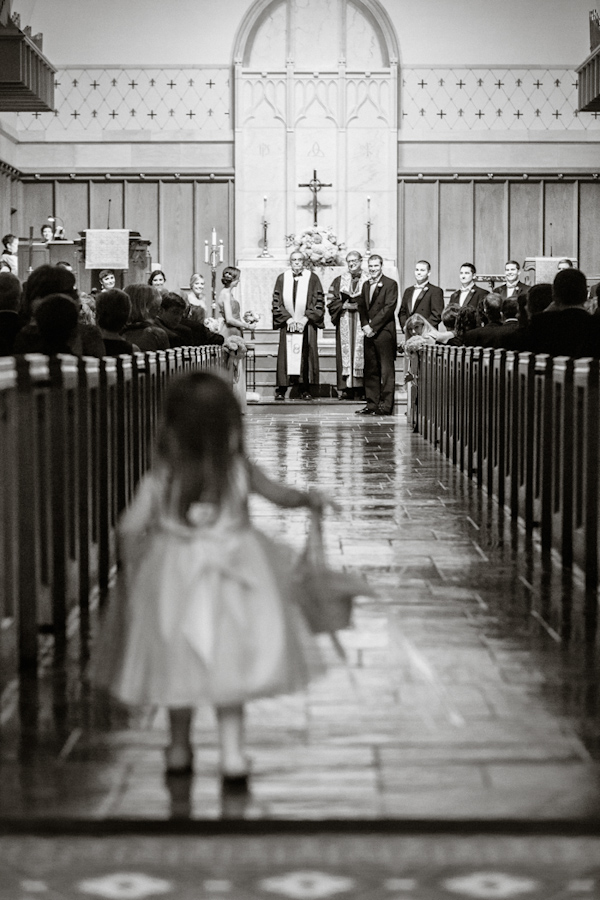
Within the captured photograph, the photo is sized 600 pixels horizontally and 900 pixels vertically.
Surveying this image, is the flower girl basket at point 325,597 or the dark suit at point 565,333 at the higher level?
the dark suit at point 565,333

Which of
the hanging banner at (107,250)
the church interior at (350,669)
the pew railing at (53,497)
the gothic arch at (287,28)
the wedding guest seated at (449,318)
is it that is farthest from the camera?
the gothic arch at (287,28)

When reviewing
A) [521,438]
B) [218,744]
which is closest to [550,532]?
[521,438]

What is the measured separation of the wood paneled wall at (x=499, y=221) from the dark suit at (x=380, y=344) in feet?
17.7

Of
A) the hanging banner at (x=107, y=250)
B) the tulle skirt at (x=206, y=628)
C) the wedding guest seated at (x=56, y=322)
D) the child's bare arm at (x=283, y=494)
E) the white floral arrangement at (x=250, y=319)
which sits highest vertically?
the hanging banner at (x=107, y=250)

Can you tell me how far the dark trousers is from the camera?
55.5ft

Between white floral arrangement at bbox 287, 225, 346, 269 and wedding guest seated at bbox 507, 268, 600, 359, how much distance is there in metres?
11.0

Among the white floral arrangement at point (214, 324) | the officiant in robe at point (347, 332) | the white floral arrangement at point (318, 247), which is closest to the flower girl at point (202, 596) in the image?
the white floral arrangement at point (214, 324)

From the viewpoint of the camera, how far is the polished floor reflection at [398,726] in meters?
3.04

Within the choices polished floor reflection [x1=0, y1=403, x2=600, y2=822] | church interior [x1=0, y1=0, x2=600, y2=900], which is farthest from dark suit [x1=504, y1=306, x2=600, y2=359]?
polished floor reflection [x1=0, y1=403, x2=600, y2=822]

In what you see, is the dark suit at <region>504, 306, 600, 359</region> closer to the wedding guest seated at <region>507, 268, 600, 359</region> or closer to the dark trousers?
the wedding guest seated at <region>507, 268, 600, 359</region>

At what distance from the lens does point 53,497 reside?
4.70m

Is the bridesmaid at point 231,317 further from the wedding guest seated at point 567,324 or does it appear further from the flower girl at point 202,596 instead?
the flower girl at point 202,596

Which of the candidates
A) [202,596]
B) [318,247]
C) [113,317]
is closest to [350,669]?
[202,596]

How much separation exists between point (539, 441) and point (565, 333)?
95 centimetres
